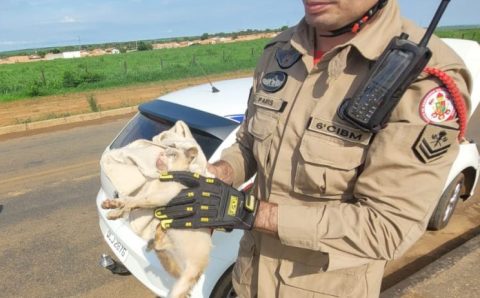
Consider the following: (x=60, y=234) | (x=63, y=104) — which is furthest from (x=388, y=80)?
(x=63, y=104)

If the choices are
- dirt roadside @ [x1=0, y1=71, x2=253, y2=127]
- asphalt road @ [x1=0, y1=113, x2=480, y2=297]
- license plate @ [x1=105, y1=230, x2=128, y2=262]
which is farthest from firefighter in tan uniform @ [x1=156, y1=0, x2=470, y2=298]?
dirt roadside @ [x1=0, y1=71, x2=253, y2=127]

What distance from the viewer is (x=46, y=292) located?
372 centimetres

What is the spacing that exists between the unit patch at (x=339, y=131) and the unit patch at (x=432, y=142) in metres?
0.17

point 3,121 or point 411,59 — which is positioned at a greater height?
point 411,59


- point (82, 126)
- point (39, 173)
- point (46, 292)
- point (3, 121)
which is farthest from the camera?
point (3, 121)

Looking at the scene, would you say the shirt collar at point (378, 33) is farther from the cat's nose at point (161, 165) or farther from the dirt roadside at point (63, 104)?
the dirt roadside at point (63, 104)

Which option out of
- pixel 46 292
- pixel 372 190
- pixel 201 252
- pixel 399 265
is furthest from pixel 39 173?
pixel 372 190

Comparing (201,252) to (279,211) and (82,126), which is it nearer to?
(279,211)

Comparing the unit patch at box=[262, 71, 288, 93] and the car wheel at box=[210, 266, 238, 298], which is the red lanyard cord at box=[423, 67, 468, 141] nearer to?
the unit patch at box=[262, 71, 288, 93]

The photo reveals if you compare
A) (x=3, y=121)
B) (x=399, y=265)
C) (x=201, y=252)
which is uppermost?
(x=201, y=252)

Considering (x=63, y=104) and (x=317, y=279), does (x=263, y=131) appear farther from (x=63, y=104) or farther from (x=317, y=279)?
(x=63, y=104)

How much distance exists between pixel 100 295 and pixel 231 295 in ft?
4.28

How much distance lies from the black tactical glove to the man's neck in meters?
0.66

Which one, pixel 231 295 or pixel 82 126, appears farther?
pixel 82 126
